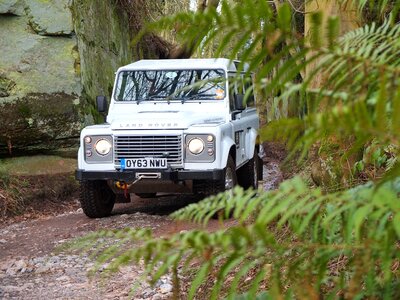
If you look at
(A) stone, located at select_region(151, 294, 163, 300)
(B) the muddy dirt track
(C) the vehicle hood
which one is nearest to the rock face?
(B) the muddy dirt track

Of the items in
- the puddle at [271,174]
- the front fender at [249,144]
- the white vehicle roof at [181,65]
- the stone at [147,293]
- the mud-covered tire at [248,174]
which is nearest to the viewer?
the stone at [147,293]

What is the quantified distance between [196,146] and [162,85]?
Answer: 1.30 metres

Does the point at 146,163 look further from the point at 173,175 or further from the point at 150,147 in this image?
the point at 173,175

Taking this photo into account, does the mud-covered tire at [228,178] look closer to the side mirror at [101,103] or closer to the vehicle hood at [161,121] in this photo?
the vehicle hood at [161,121]

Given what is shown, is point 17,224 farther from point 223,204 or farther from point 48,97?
point 223,204

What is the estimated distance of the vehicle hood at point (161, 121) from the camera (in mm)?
6551

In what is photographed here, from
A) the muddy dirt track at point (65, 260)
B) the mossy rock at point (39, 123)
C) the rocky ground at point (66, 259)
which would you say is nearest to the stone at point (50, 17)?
the mossy rock at point (39, 123)

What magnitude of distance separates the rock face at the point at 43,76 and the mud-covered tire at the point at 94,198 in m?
2.14

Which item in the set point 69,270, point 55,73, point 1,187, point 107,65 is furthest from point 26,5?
point 69,270

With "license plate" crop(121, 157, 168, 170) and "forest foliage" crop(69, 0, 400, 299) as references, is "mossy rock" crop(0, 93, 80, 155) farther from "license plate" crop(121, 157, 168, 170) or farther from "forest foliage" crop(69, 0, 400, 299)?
"forest foliage" crop(69, 0, 400, 299)

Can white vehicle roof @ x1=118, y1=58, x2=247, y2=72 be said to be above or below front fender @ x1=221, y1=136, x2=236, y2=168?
above

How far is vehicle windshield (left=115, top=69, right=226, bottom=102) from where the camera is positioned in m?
7.39

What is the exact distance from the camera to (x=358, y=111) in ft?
2.57

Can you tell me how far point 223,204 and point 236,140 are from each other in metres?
6.40
